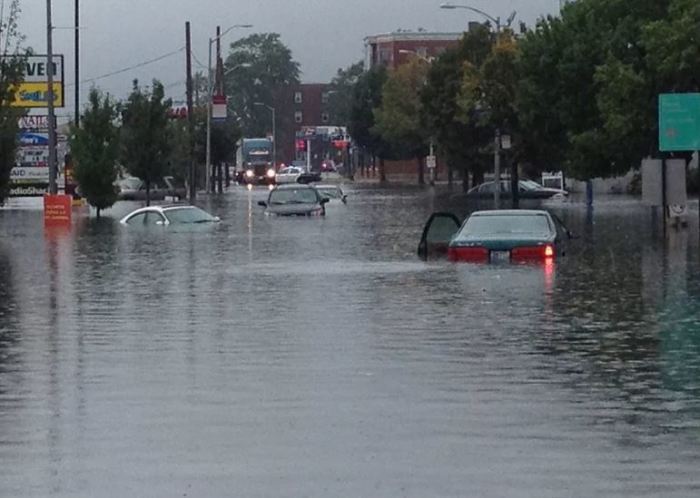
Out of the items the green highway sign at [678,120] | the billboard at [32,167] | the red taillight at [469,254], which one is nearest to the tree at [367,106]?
the billboard at [32,167]

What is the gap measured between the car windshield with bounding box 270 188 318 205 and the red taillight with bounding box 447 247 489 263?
31.2 meters

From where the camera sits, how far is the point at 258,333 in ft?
67.4

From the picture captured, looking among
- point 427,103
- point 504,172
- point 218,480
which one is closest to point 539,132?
point 427,103

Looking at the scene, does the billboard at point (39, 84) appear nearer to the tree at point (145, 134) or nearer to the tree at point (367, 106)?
the tree at point (145, 134)

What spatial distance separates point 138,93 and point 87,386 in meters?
61.3

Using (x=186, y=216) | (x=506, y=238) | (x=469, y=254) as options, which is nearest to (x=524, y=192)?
(x=186, y=216)

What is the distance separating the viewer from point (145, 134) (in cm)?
7581

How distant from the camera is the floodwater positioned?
11.0 meters

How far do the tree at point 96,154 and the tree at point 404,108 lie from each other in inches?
1954

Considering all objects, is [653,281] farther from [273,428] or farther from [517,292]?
[273,428]

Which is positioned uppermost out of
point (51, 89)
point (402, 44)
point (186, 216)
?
point (402, 44)

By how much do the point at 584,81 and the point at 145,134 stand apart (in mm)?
24020

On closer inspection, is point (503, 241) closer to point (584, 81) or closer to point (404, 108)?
point (584, 81)

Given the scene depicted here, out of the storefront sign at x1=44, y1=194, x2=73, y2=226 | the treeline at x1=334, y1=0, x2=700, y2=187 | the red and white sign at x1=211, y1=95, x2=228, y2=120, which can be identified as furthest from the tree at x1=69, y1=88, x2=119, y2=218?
the red and white sign at x1=211, y1=95, x2=228, y2=120
